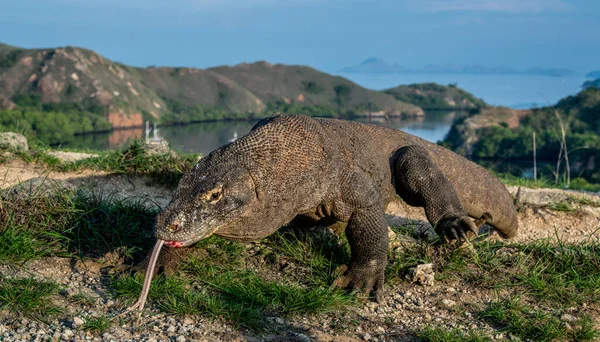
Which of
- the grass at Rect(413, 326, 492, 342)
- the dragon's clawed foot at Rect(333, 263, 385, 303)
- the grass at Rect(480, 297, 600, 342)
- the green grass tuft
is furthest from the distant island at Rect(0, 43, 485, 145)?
the grass at Rect(413, 326, 492, 342)

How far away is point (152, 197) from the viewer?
5988 millimetres

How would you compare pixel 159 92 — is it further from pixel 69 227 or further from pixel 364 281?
pixel 364 281

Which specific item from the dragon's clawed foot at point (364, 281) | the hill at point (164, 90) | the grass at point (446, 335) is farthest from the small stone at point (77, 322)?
the hill at point (164, 90)

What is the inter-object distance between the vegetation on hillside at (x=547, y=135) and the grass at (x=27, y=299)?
25.4 meters

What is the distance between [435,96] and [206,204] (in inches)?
3223

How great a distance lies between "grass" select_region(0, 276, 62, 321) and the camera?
348cm

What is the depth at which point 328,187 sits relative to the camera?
13.4ft

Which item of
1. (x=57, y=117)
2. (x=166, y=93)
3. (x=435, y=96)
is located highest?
(x=435, y=96)

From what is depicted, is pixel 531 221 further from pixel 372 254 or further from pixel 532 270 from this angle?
pixel 372 254

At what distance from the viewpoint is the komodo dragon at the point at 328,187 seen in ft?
11.7

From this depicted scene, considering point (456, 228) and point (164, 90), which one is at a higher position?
point (164, 90)

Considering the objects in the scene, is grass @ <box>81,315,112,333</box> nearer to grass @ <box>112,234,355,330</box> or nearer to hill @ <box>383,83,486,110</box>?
grass @ <box>112,234,355,330</box>

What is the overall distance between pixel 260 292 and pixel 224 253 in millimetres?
717

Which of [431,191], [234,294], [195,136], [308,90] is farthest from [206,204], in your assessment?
A: [308,90]
